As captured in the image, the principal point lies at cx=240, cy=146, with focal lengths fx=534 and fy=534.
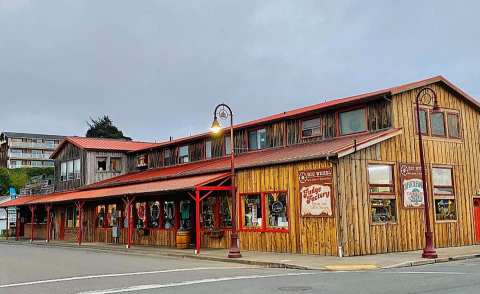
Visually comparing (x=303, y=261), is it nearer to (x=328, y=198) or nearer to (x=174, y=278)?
(x=328, y=198)

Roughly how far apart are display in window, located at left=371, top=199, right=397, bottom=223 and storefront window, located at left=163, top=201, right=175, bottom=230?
454 inches

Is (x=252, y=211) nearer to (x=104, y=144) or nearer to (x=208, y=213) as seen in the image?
(x=208, y=213)

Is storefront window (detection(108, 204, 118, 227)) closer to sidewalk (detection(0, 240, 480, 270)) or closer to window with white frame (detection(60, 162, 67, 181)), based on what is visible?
window with white frame (detection(60, 162, 67, 181))

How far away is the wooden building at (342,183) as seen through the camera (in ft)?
66.3

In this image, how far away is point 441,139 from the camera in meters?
24.2

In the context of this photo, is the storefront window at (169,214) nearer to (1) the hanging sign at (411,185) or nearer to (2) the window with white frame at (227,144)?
(2) the window with white frame at (227,144)

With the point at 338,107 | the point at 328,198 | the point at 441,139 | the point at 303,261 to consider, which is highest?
the point at 338,107

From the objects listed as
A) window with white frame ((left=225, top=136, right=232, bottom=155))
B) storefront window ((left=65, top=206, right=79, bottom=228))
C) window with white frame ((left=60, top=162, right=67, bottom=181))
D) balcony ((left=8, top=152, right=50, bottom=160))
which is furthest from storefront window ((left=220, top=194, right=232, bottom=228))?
balcony ((left=8, top=152, right=50, bottom=160))

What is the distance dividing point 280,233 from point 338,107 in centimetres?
628

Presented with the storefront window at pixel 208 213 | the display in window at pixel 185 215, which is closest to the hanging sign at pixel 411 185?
the storefront window at pixel 208 213

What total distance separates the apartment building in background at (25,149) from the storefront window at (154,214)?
3815 inches

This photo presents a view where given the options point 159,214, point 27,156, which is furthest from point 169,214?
point 27,156

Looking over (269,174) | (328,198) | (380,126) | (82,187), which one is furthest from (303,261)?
(82,187)

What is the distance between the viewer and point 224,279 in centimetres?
1373
